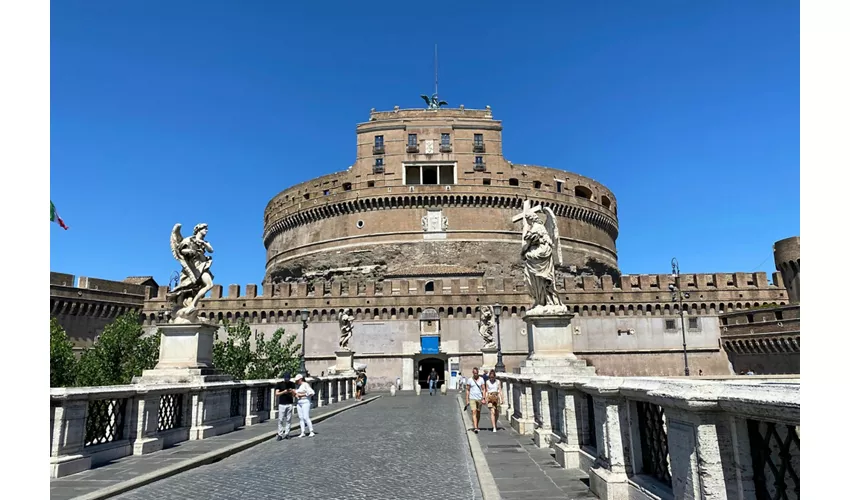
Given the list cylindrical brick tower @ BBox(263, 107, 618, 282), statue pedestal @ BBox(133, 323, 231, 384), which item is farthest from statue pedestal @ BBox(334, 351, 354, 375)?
statue pedestal @ BBox(133, 323, 231, 384)

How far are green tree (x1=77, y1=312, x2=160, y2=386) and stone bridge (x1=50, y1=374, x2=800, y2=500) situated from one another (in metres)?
18.2

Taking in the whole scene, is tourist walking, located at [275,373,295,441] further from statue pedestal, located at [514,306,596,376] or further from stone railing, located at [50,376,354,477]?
statue pedestal, located at [514,306,596,376]

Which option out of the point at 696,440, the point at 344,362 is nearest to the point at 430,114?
the point at 344,362

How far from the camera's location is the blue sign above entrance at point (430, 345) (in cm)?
3869

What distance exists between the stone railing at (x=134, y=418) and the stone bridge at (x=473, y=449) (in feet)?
0.06

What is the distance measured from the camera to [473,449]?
768 centimetres

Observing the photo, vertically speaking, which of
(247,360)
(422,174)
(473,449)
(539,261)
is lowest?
(473,449)

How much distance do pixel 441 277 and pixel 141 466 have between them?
38.1 meters

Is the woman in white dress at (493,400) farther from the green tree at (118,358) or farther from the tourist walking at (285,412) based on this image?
the green tree at (118,358)

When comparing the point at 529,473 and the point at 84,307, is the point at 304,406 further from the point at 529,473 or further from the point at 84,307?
the point at 84,307

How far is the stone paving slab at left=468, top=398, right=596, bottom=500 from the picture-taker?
491cm

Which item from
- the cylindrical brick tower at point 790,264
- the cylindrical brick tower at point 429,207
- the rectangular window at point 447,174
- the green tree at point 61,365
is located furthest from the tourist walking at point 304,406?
the cylindrical brick tower at point 790,264
